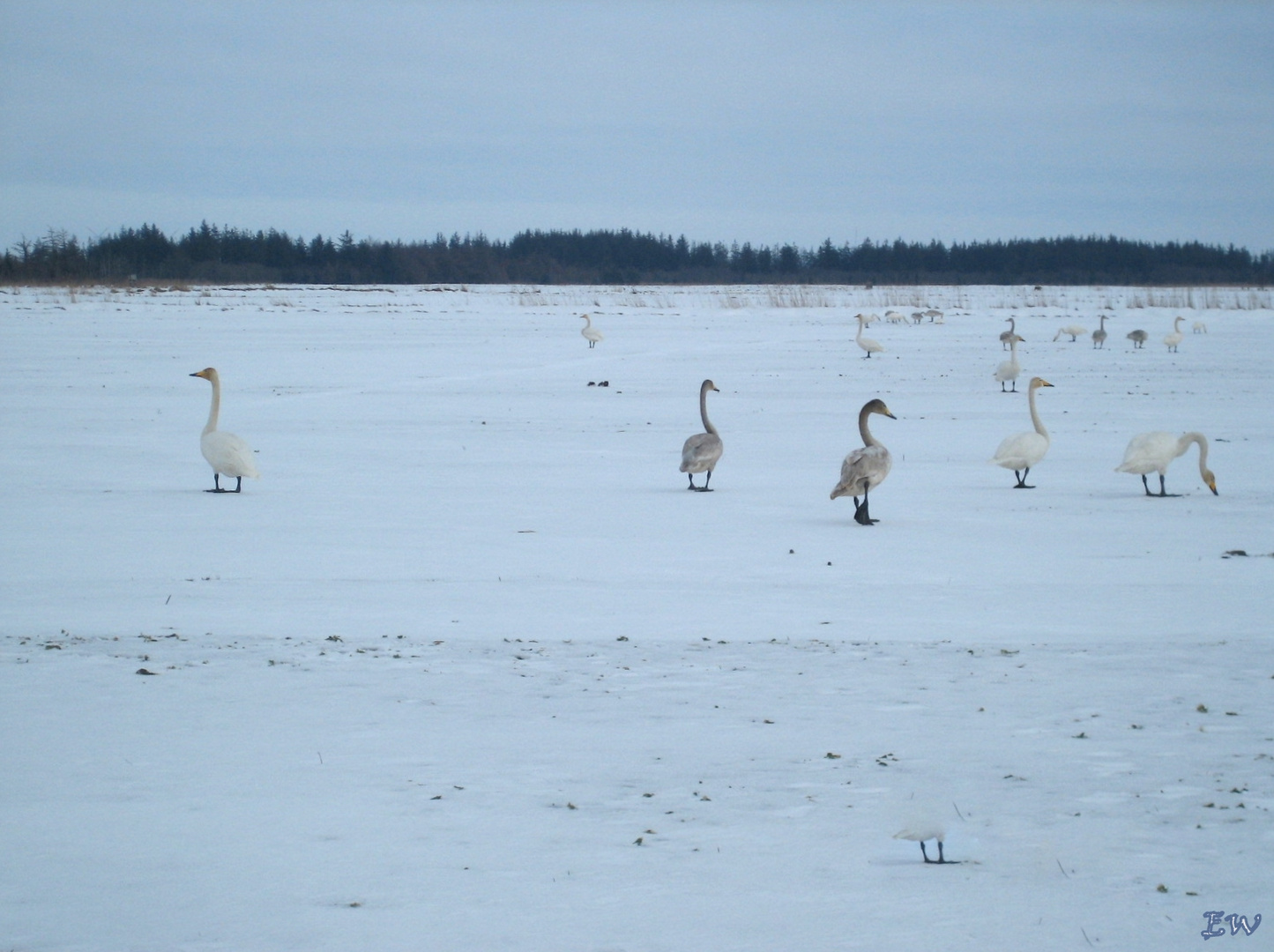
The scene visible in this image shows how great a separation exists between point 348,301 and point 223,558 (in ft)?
168

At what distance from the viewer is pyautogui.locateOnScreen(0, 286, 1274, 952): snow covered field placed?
11.5ft

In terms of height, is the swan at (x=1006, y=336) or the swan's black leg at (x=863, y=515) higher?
the swan at (x=1006, y=336)

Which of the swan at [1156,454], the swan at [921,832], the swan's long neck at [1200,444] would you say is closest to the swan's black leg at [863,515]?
the swan at [1156,454]

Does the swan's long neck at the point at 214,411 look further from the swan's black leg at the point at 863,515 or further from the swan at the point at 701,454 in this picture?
the swan's black leg at the point at 863,515

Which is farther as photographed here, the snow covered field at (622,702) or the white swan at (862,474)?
the white swan at (862,474)

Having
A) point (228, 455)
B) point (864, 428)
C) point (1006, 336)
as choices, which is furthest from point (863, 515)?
point (1006, 336)

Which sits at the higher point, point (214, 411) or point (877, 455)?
point (214, 411)

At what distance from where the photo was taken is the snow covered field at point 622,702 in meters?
3.52

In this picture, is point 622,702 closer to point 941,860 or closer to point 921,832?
point 941,860

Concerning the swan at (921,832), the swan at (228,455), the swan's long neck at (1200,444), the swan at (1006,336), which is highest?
the swan at (1006,336)

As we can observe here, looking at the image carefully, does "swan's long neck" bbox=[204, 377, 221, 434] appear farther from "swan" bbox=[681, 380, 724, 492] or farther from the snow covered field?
"swan" bbox=[681, 380, 724, 492]

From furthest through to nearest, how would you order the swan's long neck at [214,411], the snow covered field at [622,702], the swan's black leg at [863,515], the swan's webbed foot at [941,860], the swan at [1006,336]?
the swan at [1006,336] → the swan's long neck at [214,411] → the swan's black leg at [863,515] → the swan's webbed foot at [941,860] → the snow covered field at [622,702]

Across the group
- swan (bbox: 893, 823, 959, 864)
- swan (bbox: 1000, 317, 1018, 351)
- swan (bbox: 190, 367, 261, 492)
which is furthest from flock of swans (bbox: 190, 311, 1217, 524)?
swan (bbox: 1000, 317, 1018, 351)

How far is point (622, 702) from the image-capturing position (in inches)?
215
